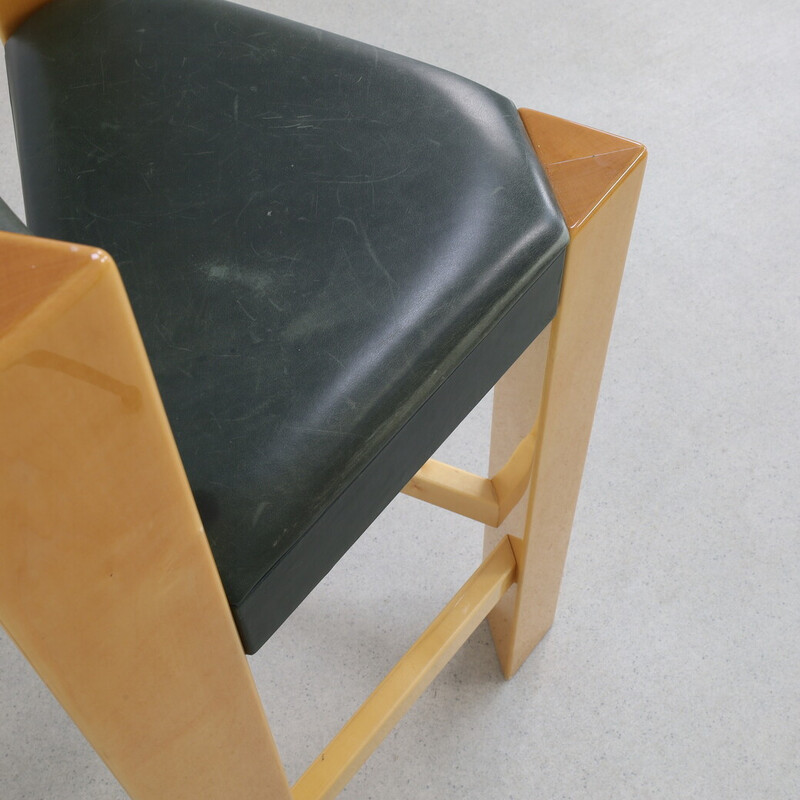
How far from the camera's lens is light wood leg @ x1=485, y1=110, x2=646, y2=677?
589 millimetres

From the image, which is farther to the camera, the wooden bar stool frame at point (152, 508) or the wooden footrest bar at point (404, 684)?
the wooden footrest bar at point (404, 684)

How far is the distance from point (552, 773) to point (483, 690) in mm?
105

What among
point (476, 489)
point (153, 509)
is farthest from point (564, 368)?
point (153, 509)

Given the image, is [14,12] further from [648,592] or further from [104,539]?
[648,592]

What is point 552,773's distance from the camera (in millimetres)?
965

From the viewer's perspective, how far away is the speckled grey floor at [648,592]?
38.2 inches

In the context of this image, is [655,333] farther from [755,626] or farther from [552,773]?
[552,773]

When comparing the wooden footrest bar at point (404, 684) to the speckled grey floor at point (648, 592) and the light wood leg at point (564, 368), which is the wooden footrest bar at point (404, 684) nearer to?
the light wood leg at point (564, 368)

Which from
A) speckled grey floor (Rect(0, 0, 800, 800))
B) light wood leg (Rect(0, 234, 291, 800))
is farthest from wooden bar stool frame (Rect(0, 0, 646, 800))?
speckled grey floor (Rect(0, 0, 800, 800))

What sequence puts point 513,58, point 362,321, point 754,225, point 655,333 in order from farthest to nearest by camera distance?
point 513,58, point 754,225, point 655,333, point 362,321

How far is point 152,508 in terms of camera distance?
355 mm

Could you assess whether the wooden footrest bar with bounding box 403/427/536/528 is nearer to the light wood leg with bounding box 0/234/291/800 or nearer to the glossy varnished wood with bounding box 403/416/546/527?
the glossy varnished wood with bounding box 403/416/546/527

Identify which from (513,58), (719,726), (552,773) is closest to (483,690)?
(552,773)

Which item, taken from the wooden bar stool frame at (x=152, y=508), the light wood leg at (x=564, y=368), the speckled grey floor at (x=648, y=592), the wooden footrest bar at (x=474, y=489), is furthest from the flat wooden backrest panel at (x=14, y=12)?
the speckled grey floor at (x=648, y=592)
